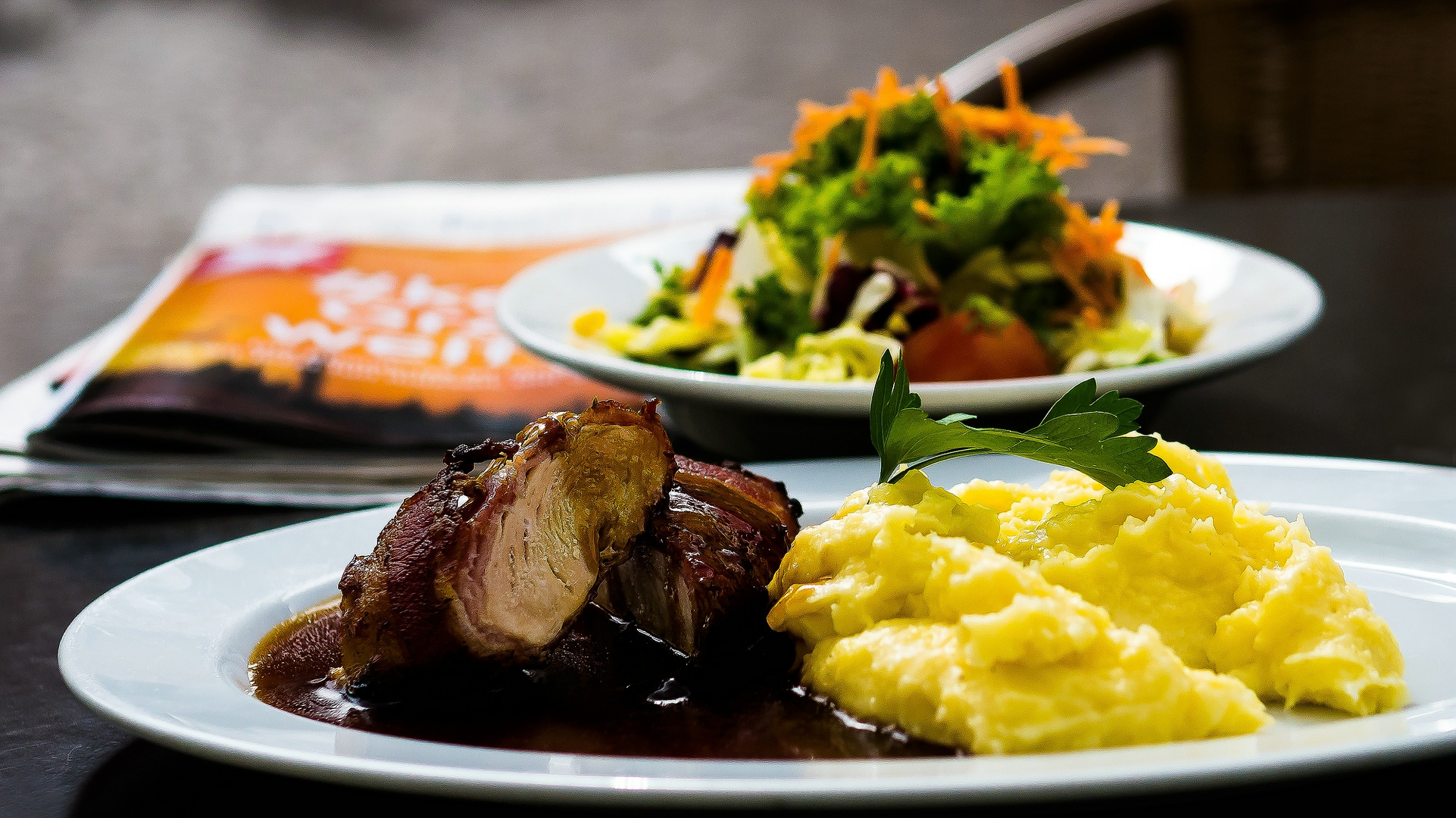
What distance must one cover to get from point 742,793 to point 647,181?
3.23 meters

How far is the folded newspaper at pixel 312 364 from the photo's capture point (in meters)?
2.39

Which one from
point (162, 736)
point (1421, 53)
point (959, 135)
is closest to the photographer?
point (162, 736)

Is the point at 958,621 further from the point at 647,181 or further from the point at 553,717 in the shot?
the point at 647,181

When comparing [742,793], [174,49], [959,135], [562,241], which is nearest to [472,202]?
[562,241]

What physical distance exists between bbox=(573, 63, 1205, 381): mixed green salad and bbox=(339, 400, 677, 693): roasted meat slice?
105cm

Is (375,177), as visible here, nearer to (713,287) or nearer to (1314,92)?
(1314,92)

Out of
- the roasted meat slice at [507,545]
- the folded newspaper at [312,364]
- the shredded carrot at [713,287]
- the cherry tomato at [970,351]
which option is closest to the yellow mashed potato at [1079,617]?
the roasted meat slice at [507,545]

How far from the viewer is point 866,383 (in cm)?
223

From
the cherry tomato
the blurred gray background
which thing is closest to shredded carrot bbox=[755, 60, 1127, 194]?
the cherry tomato

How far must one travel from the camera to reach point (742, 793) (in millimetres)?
1050

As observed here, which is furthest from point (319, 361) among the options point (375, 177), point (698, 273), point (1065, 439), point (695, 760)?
point (375, 177)

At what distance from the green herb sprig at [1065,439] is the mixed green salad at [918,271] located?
3.31ft

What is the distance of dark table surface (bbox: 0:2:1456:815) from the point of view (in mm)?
1406

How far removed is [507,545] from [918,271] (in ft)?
5.00
